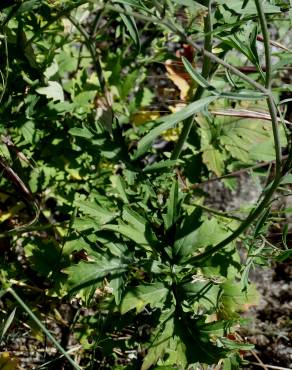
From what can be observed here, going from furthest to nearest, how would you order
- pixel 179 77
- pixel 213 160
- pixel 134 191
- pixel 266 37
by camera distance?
pixel 179 77, pixel 213 160, pixel 134 191, pixel 266 37

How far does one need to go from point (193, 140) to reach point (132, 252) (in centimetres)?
64

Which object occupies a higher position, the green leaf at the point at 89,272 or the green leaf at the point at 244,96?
the green leaf at the point at 244,96

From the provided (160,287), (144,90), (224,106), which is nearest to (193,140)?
(224,106)

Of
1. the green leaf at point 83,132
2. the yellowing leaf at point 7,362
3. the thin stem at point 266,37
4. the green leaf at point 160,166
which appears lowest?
the yellowing leaf at point 7,362

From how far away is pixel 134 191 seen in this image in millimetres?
1720

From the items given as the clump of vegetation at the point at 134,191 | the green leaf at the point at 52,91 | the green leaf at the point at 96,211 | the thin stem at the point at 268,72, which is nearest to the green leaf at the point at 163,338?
the clump of vegetation at the point at 134,191

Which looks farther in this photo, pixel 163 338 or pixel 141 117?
pixel 141 117

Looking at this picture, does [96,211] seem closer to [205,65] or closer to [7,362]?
[205,65]

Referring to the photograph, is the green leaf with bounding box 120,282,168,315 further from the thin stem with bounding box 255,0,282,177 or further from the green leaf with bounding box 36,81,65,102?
the green leaf with bounding box 36,81,65,102

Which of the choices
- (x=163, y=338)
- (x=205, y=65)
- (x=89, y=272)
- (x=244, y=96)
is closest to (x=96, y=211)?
(x=89, y=272)

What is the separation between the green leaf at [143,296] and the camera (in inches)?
54.4

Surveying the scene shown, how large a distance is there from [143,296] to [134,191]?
1.39 feet

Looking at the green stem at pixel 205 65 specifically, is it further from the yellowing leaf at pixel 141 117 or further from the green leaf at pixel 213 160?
the yellowing leaf at pixel 141 117

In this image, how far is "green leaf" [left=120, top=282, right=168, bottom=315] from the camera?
4.53ft
